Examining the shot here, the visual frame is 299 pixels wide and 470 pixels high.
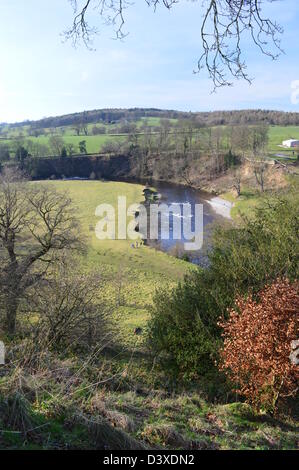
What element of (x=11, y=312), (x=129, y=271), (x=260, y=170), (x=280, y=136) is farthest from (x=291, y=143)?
(x=11, y=312)

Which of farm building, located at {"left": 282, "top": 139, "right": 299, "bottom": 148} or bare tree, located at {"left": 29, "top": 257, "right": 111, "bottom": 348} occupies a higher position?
farm building, located at {"left": 282, "top": 139, "right": 299, "bottom": 148}

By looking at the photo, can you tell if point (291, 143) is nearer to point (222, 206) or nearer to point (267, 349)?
point (222, 206)

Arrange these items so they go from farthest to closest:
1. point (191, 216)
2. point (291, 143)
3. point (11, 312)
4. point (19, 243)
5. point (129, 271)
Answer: point (291, 143), point (191, 216), point (129, 271), point (19, 243), point (11, 312)

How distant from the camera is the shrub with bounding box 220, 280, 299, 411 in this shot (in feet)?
25.9

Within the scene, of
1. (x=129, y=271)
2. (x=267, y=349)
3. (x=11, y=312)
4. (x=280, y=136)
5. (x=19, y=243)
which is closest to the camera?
(x=267, y=349)

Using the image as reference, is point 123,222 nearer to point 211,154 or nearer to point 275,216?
point 275,216

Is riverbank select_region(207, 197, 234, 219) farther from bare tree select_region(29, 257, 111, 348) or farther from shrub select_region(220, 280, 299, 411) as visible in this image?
shrub select_region(220, 280, 299, 411)

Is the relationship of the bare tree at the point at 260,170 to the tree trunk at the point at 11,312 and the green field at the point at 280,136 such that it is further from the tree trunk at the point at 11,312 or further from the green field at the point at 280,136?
the tree trunk at the point at 11,312

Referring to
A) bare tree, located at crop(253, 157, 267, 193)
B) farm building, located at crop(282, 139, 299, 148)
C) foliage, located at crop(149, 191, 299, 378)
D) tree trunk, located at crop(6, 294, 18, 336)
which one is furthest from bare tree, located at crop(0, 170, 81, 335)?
farm building, located at crop(282, 139, 299, 148)

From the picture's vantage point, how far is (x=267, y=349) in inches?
314

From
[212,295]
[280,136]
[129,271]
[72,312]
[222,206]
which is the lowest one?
[129,271]

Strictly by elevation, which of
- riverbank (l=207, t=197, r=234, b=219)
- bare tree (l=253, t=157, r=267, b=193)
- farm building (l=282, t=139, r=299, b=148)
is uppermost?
farm building (l=282, t=139, r=299, b=148)

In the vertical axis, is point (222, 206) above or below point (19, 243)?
below
